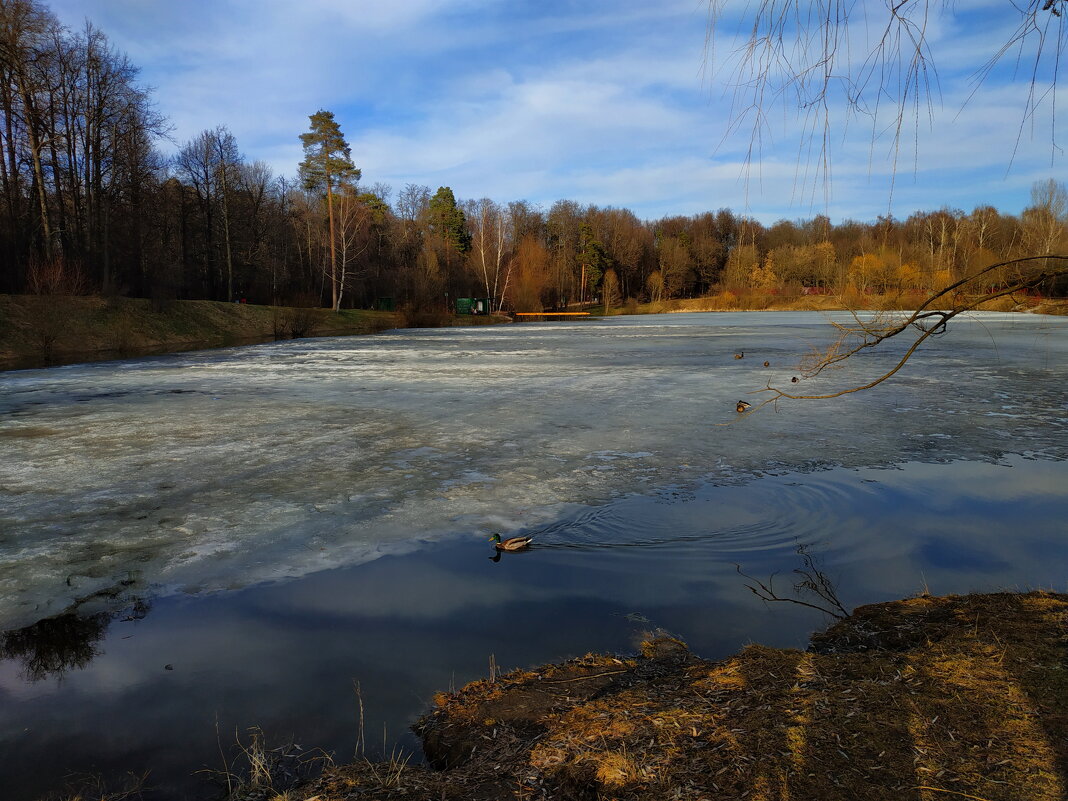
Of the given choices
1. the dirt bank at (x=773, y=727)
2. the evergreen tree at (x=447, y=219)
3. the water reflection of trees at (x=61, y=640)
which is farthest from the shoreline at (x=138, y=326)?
the evergreen tree at (x=447, y=219)

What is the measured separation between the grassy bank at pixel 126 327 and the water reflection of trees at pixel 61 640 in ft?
60.3

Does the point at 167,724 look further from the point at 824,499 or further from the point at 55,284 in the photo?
the point at 55,284

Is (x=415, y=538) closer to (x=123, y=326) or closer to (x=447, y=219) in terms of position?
(x=123, y=326)

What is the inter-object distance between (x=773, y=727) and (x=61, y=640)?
3.38 m

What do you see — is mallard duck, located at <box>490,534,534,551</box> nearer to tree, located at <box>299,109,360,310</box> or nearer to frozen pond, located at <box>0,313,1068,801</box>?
frozen pond, located at <box>0,313,1068,801</box>

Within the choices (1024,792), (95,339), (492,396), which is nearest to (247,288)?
(95,339)

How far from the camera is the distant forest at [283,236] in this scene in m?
3.67

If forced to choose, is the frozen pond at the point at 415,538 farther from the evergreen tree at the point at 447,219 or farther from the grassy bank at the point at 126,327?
the evergreen tree at the point at 447,219

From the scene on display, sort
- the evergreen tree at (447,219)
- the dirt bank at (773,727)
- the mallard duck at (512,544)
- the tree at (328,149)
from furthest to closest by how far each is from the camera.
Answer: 1. the evergreen tree at (447,219)
2. the tree at (328,149)
3. the mallard duck at (512,544)
4. the dirt bank at (773,727)

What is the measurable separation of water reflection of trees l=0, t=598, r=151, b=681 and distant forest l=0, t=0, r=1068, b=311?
373 centimetres

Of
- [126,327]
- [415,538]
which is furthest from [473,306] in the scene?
[415,538]

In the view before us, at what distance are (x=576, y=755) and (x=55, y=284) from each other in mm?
26703

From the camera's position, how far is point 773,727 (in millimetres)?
2117

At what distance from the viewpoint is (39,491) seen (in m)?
5.91
